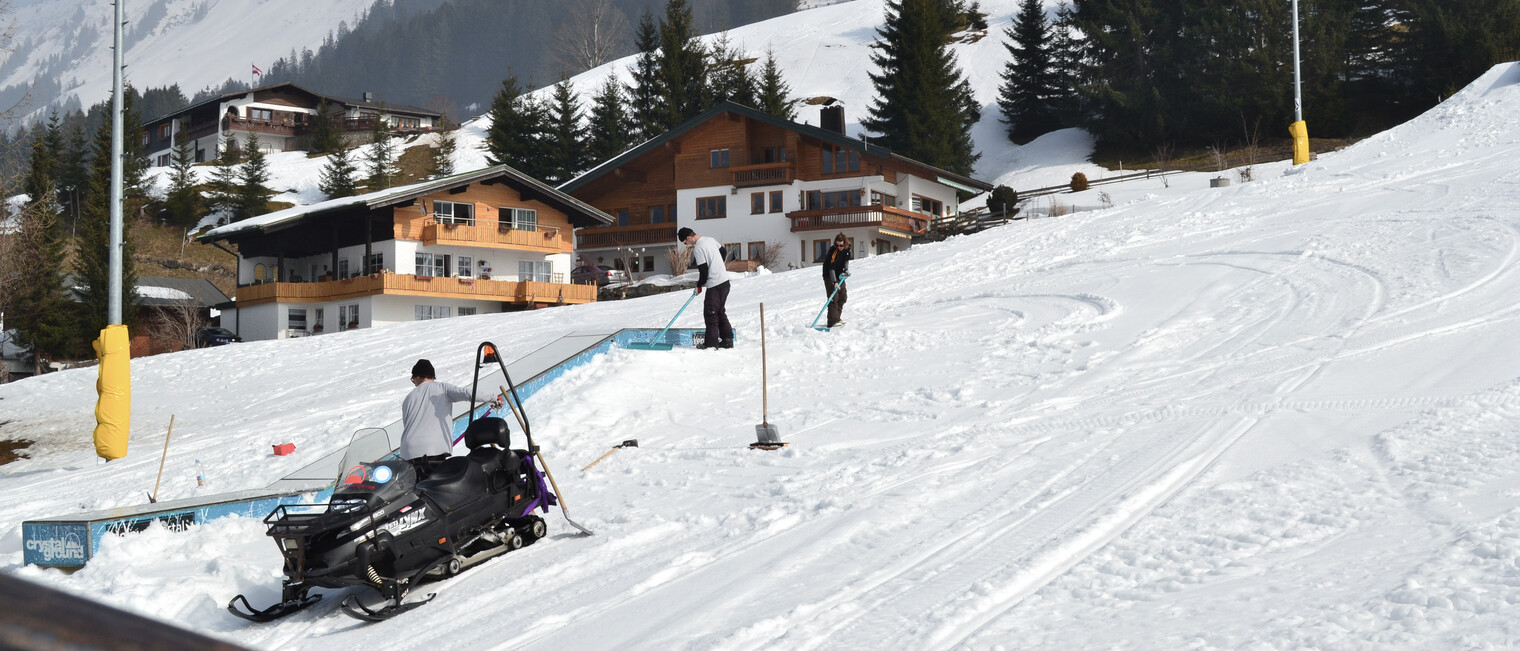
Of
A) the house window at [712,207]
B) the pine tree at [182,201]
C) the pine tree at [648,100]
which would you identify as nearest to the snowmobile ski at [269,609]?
the house window at [712,207]

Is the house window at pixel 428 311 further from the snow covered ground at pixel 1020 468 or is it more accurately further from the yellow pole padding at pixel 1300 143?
the yellow pole padding at pixel 1300 143

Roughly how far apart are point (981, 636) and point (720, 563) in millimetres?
2377

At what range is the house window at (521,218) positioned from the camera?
49125 mm

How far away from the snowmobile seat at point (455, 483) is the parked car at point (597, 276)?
42507mm

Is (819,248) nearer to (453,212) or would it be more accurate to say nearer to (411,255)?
(453,212)

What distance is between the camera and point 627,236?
5544cm

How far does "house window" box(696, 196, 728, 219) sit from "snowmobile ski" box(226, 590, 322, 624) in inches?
1833

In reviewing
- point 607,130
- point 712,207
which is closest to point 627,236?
point 712,207

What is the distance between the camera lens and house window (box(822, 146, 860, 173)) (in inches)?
2073

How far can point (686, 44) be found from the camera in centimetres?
7231

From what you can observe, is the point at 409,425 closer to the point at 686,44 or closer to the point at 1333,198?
the point at 1333,198

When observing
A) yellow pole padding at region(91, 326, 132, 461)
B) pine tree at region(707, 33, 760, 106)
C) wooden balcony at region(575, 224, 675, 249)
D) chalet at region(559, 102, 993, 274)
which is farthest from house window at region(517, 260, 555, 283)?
yellow pole padding at region(91, 326, 132, 461)

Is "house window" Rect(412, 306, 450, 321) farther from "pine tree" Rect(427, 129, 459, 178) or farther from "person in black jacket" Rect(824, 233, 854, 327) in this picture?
"pine tree" Rect(427, 129, 459, 178)

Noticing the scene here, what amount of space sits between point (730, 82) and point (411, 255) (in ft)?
97.2
